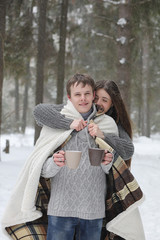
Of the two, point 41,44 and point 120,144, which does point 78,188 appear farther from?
point 41,44

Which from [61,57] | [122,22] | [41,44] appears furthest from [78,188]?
[61,57]

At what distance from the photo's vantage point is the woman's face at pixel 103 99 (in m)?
2.88

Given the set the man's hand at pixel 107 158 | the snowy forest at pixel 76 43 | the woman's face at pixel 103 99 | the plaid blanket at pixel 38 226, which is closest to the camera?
the man's hand at pixel 107 158

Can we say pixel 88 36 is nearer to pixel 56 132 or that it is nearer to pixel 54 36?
pixel 54 36

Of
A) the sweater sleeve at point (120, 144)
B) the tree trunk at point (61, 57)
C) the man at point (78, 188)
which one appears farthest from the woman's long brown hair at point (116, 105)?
the tree trunk at point (61, 57)

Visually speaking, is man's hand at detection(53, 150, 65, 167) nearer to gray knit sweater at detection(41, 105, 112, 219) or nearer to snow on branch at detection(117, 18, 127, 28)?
gray knit sweater at detection(41, 105, 112, 219)

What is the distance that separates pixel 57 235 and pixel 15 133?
23868 mm

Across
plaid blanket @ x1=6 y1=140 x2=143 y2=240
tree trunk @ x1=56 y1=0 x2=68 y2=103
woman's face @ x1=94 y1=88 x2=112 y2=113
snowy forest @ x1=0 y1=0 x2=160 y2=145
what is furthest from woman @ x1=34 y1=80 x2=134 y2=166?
tree trunk @ x1=56 y1=0 x2=68 y2=103

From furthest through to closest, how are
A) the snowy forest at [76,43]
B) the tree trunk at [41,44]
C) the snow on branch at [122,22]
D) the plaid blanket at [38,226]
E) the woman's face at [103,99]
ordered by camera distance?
the tree trunk at [41,44], the snow on branch at [122,22], the snowy forest at [76,43], the woman's face at [103,99], the plaid blanket at [38,226]

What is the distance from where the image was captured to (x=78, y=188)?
246 centimetres

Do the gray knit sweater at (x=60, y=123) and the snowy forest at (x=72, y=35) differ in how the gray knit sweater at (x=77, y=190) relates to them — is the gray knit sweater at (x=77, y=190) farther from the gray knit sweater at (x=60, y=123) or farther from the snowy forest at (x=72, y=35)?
the snowy forest at (x=72, y=35)

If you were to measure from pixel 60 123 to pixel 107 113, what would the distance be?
624 mm

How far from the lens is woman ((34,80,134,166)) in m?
2.54

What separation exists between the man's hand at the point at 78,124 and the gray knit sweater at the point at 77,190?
0.07 metres
